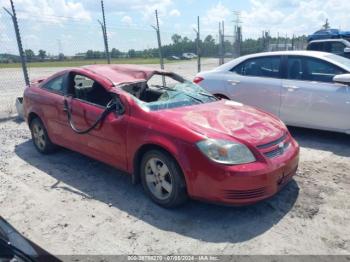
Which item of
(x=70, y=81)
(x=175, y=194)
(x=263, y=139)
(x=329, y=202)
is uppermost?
(x=70, y=81)

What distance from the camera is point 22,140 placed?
6402 mm

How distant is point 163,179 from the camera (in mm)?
3625

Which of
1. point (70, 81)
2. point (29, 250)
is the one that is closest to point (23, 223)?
point (29, 250)

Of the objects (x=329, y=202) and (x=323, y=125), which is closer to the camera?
(x=329, y=202)

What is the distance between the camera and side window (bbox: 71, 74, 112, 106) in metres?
4.49

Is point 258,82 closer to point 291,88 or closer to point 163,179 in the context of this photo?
point 291,88

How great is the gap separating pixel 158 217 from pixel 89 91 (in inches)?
85.8

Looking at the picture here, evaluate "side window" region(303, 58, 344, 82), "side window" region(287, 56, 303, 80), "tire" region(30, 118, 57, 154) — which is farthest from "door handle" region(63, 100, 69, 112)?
"side window" region(303, 58, 344, 82)

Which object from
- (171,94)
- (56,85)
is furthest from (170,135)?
(56,85)

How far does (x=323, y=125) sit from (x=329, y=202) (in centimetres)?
233

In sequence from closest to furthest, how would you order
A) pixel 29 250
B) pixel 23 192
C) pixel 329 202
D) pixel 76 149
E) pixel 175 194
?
1. pixel 29 250
2. pixel 175 194
3. pixel 329 202
4. pixel 23 192
5. pixel 76 149

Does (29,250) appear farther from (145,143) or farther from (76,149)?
(76,149)

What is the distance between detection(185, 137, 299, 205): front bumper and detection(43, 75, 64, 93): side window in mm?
2674

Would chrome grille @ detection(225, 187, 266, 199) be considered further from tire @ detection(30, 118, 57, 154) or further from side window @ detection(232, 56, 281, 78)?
side window @ detection(232, 56, 281, 78)
